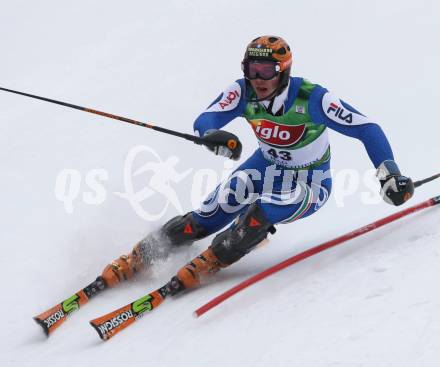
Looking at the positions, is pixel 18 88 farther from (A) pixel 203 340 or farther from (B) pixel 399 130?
(A) pixel 203 340

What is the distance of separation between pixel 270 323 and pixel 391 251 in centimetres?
100

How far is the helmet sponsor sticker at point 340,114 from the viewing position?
4723 mm

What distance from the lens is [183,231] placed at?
556 cm

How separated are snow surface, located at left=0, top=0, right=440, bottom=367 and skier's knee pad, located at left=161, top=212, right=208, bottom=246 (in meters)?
0.23

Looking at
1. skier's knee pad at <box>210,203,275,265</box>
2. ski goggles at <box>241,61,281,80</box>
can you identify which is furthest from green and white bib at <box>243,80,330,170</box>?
skier's knee pad at <box>210,203,275,265</box>

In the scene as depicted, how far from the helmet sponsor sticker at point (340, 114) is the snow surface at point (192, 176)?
2.77 ft

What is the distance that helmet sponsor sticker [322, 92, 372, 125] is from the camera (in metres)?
4.72

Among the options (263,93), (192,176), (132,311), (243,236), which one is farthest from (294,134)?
(192,176)

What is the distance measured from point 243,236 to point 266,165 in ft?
2.44

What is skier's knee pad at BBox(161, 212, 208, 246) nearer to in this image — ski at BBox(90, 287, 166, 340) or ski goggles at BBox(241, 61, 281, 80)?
ski at BBox(90, 287, 166, 340)

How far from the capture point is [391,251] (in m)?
4.21

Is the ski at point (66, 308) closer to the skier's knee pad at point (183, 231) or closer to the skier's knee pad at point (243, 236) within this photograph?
the skier's knee pad at point (183, 231)

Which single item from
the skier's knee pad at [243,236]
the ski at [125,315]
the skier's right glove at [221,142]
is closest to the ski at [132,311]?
the ski at [125,315]

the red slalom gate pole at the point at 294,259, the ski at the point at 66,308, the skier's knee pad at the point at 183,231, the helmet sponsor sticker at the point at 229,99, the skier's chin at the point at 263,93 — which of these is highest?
the helmet sponsor sticker at the point at 229,99
